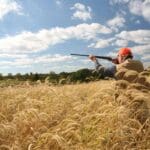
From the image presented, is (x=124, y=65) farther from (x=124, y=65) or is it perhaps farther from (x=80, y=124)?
(x=80, y=124)

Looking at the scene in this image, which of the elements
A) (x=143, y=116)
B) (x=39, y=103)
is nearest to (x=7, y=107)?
(x=39, y=103)

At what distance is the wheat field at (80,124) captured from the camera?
464 centimetres

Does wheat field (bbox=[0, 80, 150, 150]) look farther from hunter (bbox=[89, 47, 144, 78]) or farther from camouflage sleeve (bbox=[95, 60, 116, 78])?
camouflage sleeve (bbox=[95, 60, 116, 78])

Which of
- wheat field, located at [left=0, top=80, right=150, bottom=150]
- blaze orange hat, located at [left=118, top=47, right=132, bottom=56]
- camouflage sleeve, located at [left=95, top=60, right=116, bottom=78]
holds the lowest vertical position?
wheat field, located at [left=0, top=80, right=150, bottom=150]

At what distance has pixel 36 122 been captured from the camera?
5.12 meters

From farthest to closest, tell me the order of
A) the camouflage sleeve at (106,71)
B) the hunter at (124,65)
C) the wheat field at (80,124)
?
the camouflage sleeve at (106,71) → the hunter at (124,65) → the wheat field at (80,124)

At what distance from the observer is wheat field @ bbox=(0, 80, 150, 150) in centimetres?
464

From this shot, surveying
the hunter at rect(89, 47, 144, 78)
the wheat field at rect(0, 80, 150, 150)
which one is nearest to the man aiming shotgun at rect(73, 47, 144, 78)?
the hunter at rect(89, 47, 144, 78)

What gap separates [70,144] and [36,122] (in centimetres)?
69

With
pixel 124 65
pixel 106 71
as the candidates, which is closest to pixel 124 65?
pixel 124 65

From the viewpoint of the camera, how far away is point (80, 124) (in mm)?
5008

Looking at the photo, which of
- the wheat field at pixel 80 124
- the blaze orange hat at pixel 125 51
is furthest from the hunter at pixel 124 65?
the wheat field at pixel 80 124

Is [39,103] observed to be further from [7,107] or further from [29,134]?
[29,134]

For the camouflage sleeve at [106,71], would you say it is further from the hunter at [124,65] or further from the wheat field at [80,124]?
the wheat field at [80,124]
